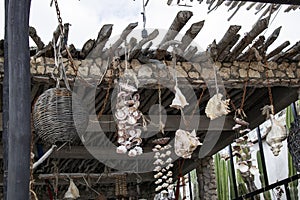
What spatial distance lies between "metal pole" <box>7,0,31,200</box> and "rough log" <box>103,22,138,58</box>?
2117mm

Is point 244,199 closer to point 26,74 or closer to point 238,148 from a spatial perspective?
point 238,148

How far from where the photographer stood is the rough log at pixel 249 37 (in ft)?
9.66

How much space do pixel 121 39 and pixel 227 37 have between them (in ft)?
2.45

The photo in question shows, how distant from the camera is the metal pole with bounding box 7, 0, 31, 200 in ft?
1.98

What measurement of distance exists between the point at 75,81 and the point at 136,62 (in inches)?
18.5

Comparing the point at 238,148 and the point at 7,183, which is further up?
the point at 238,148

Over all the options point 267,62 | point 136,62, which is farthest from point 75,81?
point 267,62

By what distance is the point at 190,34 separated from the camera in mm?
2959

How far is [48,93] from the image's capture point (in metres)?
2.62

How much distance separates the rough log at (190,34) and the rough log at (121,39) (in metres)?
0.39

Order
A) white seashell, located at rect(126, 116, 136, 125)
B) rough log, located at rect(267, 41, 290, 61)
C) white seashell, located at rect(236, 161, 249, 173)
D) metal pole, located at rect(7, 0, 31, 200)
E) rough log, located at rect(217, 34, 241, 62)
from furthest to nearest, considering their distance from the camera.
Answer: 1. rough log, located at rect(267, 41, 290, 61)
2. rough log, located at rect(217, 34, 241, 62)
3. white seashell, located at rect(236, 161, 249, 173)
4. white seashell, located at rect(126, 116, 136, 125)
5. metal pole, located at rect(7, 0, 31, 200)

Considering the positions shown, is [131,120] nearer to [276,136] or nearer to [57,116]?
[57,116]

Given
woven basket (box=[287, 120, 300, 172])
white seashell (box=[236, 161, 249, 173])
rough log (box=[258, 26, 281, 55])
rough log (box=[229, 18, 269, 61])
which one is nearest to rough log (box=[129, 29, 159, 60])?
rough log (box=[229, 18, 269, 61])

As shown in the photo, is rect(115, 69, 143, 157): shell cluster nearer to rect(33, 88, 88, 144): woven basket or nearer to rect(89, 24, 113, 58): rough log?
rect(33, 88, 88, 144): woven basket
